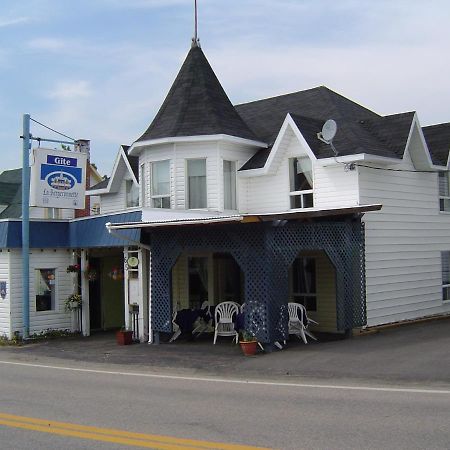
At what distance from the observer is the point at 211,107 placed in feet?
67.6

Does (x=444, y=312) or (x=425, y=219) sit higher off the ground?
(x=425, y=219)

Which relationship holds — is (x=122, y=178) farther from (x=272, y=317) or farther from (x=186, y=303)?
(x=272, y=317)

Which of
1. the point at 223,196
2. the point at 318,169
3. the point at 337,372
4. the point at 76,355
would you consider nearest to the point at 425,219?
the point at 318,169

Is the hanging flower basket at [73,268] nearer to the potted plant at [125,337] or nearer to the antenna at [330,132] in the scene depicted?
the potted plant at [125,337]

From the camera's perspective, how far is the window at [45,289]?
21031mm

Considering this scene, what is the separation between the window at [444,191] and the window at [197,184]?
8022mm

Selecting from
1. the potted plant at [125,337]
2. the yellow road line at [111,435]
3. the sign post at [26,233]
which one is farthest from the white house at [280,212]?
the yellow road line at [111,435]

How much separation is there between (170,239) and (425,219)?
8405mm

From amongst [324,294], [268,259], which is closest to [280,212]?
[268,259]

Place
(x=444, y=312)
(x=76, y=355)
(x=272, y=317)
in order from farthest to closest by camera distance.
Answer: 1. (x=444, y=312)
2. (x=76, y=355)
3. (x=272, y=317)

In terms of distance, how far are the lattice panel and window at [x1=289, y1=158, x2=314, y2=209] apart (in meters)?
2.16

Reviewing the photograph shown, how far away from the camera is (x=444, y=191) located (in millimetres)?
22188

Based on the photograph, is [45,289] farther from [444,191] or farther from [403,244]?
[444,191]

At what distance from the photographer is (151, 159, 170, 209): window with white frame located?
20.2m
